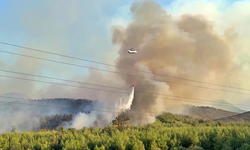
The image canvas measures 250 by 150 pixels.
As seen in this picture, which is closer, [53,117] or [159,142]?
[159,142]

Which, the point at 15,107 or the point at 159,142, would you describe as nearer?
the point at 159,142

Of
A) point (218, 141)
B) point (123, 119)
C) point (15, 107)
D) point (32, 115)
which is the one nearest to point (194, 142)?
point (218, 141)

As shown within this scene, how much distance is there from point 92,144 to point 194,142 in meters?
14.5

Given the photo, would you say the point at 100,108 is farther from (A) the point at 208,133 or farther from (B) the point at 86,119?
(A) the point at 208,133

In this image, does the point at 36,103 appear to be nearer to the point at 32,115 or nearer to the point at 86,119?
the point at 32,115

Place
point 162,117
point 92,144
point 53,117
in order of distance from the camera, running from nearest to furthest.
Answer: point 92,144 < point 162,117 < point 53,117

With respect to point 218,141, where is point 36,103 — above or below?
above

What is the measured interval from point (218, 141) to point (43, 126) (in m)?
91.8

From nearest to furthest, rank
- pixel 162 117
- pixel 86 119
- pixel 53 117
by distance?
1. pixel 162 117
2. pixel 86 119
3. pixel 53 117

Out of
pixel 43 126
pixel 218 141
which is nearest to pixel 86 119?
pixel 43 126

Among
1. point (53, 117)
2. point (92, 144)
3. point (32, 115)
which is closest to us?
point (92, 144)

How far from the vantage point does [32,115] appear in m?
137

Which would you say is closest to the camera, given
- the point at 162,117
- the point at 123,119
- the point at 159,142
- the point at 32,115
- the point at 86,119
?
the point at 159,142

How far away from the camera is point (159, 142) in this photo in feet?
122
